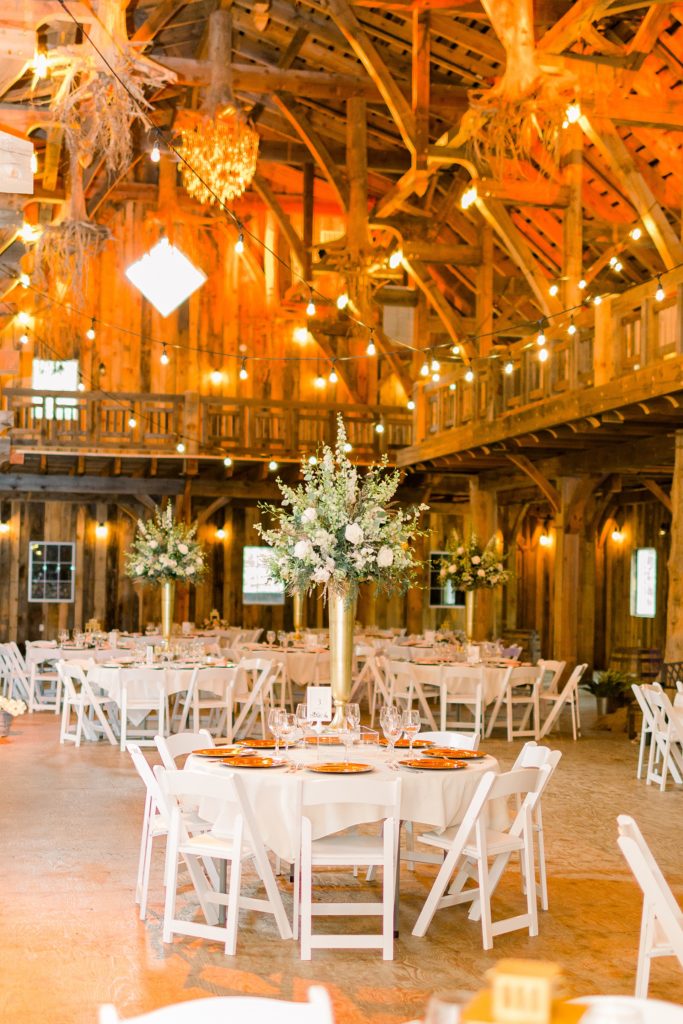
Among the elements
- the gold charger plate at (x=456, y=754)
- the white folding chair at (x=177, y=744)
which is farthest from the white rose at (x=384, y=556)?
the white folding chair at (x=177, y=744)

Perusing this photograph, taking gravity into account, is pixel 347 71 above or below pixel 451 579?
above

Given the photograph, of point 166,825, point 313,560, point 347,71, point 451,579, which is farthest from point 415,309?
point 166,825

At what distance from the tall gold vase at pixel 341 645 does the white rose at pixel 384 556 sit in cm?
24

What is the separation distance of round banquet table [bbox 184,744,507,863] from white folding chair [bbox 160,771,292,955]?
10 cm

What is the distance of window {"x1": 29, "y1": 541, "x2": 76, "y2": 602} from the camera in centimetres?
1992

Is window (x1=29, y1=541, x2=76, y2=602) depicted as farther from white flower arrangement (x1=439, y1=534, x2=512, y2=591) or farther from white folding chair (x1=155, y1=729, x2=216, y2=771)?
white folding chair (x1=155, y1=729, x2=216, y2=771)

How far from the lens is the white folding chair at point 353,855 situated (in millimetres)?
4965

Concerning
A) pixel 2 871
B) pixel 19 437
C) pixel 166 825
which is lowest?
pixel 2 871

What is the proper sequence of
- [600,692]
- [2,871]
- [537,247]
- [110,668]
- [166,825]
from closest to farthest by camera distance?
1. [166,825]
2. [2,871]
3. [110,668]
4. [600,692]
5. [537,247]

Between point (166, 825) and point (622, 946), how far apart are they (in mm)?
2142

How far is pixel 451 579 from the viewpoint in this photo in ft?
46.9

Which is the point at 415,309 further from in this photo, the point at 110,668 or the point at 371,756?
the point at 371,756

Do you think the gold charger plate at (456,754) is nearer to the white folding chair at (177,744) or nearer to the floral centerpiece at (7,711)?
the white folding chair at (177,744)

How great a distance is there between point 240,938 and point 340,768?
870mm
